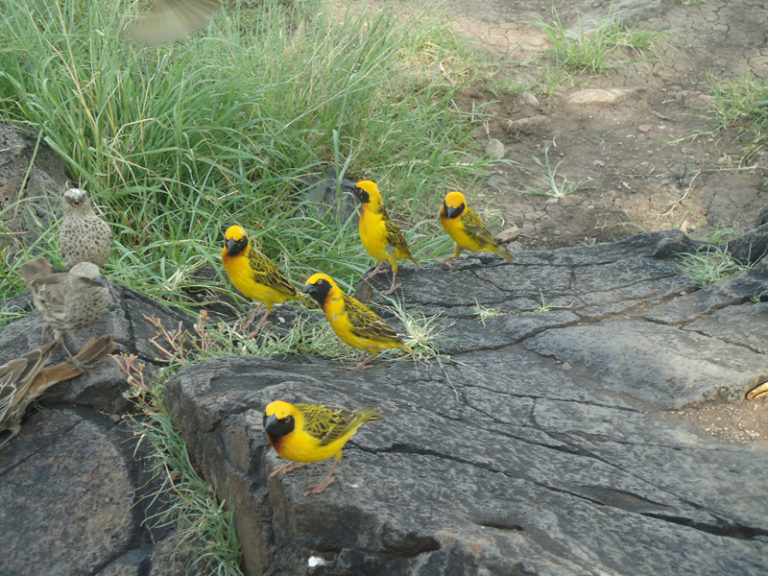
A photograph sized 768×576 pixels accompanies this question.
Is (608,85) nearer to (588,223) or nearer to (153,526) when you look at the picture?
(588,223)

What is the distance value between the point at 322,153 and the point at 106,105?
1952 mm

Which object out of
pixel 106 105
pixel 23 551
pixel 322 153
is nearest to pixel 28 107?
pixel 106 105

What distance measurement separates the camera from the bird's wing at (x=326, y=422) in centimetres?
247

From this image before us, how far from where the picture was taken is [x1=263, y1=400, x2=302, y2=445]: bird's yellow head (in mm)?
2430

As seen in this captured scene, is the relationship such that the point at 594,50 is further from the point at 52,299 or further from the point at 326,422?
the point at 326,422

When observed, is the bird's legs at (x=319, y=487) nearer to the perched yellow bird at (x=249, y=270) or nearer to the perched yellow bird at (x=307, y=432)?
the perched yellow bird at (x=307, y=432)

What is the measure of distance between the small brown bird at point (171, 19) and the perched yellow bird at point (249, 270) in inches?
68.9

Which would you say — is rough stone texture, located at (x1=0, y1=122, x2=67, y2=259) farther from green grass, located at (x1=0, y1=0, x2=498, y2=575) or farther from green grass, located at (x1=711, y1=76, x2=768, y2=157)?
green grass, located at (x1=711, y1=76, x2=768, y2=157)

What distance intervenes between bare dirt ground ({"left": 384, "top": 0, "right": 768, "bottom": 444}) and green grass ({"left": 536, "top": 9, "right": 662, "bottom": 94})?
0.11 meters

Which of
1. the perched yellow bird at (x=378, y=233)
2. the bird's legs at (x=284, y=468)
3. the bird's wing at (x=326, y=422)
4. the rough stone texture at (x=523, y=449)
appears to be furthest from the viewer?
the perched yellow bird at (x=378, y=233)

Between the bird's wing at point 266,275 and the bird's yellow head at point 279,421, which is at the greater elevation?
the bird's yellow head at point 279,421

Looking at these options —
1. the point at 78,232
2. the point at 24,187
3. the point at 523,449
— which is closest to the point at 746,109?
the point at 523,449

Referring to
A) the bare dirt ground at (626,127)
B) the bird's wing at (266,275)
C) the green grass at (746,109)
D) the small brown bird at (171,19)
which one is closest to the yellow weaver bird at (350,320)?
the bird's wing at (266,275)

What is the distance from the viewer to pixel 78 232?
4270 millimetres
